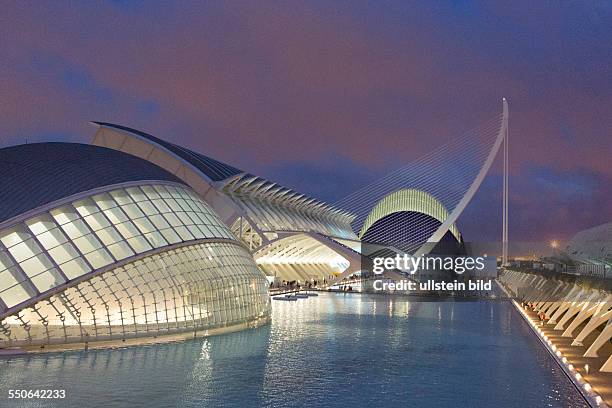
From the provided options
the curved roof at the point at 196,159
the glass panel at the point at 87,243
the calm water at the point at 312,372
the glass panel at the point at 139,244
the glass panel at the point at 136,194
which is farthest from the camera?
the curved roof at the point at 196,159

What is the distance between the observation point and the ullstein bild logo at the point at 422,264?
207 ft

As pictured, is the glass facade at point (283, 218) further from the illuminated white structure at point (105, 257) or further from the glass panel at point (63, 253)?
the glass panel at point (63, 253)

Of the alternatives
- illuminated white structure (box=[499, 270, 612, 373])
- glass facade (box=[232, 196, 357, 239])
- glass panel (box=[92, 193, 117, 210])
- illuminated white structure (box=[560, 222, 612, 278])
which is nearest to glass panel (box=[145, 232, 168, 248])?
glass panel (box=[92, 193, 117, 210])

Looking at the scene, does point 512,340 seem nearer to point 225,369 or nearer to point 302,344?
point 302,344

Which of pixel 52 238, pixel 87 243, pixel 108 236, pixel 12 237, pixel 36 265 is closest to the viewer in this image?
pixel 36 265

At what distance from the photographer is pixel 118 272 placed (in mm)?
21641

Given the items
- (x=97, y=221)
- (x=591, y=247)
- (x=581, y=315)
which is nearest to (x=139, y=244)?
(x=97, y=221)

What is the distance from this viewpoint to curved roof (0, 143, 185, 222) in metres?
21.9

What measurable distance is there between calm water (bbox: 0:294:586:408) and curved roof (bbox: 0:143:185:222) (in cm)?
627

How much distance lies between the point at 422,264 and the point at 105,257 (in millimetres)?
56649

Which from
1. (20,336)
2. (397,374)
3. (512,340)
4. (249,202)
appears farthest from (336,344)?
(249,202)

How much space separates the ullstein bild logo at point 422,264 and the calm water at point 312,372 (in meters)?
36.6

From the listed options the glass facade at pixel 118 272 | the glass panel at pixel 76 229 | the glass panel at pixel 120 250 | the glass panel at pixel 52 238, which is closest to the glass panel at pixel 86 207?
the glass facade at pixel 118 272

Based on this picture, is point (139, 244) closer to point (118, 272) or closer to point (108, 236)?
point (108, 236)
